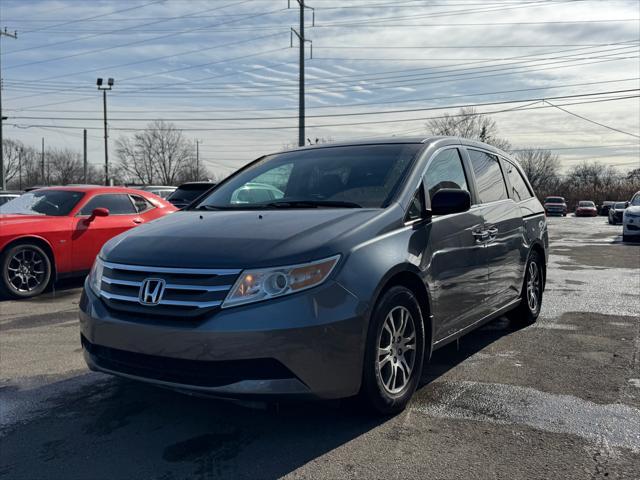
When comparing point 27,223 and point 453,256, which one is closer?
point 453,256

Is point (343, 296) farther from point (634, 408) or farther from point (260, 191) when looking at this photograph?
point (634, 408)

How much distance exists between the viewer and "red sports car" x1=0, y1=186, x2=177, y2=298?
25.7 feet

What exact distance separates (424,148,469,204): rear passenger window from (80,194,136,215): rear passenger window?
19.7 ft

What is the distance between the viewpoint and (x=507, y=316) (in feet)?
20.5

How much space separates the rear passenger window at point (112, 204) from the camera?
8.74 m

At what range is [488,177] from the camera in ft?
17.3

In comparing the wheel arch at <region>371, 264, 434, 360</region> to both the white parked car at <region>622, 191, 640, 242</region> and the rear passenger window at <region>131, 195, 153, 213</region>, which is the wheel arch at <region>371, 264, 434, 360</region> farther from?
the white parked car at <region>622, 191, 640, 242</region>

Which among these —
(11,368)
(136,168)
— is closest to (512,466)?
(11,368)

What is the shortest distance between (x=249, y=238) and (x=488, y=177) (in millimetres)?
2812

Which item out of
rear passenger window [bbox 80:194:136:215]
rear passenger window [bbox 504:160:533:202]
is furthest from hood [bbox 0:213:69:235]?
rear passenger window [bbox 504:160:533:202]

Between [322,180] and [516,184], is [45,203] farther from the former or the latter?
[516,184]

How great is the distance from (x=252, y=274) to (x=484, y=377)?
224cm

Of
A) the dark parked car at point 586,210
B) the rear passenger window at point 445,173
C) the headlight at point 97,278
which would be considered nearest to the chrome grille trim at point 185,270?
the headlight at point 97,278

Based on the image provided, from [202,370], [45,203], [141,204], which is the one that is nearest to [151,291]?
[202,370]
